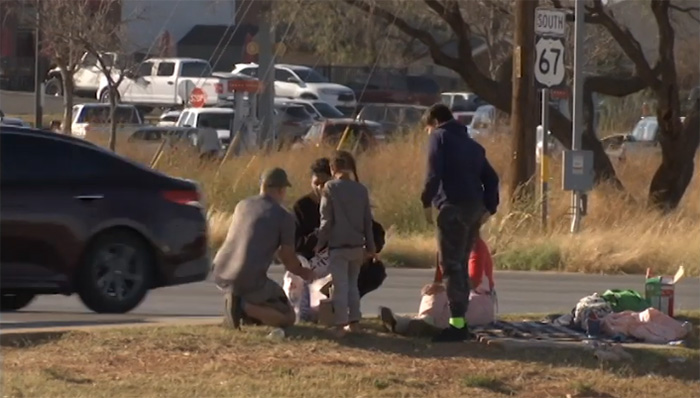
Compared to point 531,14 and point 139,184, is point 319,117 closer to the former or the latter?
point 531,14

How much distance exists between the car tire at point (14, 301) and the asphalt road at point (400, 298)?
83 mm

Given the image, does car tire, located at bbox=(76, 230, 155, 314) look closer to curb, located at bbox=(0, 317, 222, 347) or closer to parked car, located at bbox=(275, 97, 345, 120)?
curb, located at bbox=(0, 317, 222, 347)

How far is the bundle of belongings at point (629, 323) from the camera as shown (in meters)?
10.5

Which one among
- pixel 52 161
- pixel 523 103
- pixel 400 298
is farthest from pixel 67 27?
pixel 52 161

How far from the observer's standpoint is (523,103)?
19.8 meters

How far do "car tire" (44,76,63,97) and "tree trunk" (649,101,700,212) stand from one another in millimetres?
32911

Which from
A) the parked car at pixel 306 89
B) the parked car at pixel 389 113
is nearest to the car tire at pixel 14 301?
the parked car at pixel 389 113

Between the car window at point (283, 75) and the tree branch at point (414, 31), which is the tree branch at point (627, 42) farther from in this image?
the car window at point (283, 75)

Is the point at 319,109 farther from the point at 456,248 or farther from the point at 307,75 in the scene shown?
the point at 456,248

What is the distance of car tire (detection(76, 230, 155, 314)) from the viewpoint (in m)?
11.7

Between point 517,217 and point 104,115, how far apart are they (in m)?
23.6

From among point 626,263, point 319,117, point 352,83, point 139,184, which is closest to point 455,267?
point 139,184

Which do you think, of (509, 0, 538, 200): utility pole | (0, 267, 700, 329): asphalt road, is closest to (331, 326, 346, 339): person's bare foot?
(0, 267, 700, 329): asphalt road

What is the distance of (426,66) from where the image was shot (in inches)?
2328
